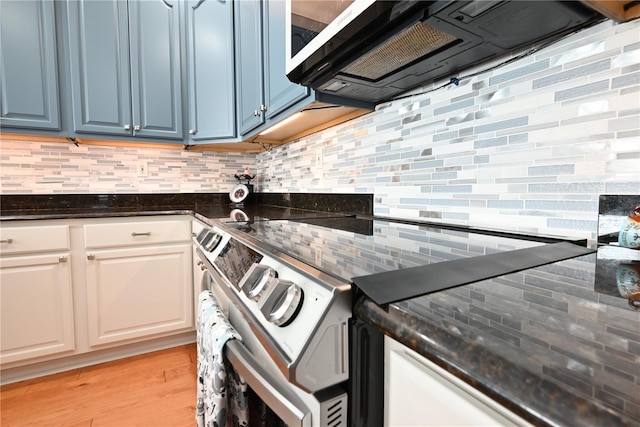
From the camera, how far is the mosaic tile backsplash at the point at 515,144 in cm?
63

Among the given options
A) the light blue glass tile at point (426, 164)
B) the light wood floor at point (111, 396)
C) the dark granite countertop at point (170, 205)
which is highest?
the light blue glass tile at point (426, 164)

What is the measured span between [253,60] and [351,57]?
0.98 metres

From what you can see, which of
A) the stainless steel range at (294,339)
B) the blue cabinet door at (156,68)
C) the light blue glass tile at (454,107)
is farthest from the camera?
the blue cabinet door at (156,68)

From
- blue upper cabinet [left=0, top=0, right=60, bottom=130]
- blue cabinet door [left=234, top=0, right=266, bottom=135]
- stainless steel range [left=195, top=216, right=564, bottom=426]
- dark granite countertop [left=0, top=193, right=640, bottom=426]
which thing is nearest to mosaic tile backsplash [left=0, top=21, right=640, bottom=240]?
stainless steel range [left=195, top=216, right=564, bottom=426]

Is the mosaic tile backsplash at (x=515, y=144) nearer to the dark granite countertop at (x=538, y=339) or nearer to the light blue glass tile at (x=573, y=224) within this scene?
the light blue glass tile at (x=573, y=224)

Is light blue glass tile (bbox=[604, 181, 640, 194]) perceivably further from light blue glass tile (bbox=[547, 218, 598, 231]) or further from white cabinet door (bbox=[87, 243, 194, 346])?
white cabinet door (bbox=[87, 243, 194, 346])

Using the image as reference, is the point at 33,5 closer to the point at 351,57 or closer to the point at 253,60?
the point at 253,60

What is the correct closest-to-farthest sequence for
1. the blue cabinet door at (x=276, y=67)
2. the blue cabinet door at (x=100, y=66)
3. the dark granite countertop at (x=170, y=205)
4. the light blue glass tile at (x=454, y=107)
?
the light blue glass tile at (x=454, y=107)
the blue cabinet door at (x=276, y=67)
the dark granite countertop at (x=170, y=205)
the blue cabinet door at (x=100, y=66)

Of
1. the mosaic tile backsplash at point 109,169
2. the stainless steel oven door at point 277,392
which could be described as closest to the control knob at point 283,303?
the stainless steel oven door at point 277,392

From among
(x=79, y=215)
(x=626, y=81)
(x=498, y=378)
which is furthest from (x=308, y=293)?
(x=79, y=215)

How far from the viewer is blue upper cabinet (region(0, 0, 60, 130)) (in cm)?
173

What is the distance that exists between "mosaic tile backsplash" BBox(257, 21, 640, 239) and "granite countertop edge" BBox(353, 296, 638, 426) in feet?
2.01

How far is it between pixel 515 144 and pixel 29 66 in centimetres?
246

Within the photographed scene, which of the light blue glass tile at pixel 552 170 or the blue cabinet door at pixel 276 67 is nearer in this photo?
the light blue glass tile at pixel 552 170
